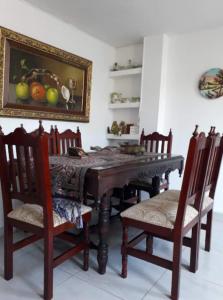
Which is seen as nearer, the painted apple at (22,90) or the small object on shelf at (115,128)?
the painted apple at (22,90)

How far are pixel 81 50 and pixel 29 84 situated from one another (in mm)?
1055

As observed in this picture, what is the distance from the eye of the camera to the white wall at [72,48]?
2627mm

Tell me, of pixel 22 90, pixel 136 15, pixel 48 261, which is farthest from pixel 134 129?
pixel 48 261

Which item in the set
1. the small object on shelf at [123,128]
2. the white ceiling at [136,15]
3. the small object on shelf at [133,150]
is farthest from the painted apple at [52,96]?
the small object on shelf at [123,128]

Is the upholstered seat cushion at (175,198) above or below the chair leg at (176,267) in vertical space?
above

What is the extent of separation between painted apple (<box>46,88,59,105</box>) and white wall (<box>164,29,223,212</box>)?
1585 millimetres

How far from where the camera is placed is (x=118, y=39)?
147 inches

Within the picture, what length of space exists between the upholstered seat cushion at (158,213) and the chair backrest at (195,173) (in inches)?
2.5

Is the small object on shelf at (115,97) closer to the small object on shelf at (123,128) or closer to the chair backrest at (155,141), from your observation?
the small object on shelf at (123,128)

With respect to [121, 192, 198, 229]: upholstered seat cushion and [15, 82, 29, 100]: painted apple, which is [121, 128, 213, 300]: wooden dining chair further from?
[15, 82, 29, 100]: painted apple

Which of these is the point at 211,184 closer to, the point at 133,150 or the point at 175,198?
the point at 175,198

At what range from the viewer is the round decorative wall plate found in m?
3.25

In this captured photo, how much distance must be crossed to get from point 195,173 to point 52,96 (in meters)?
2.07

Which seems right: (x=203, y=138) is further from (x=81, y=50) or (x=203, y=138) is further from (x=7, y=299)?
(x=81, y=50)
